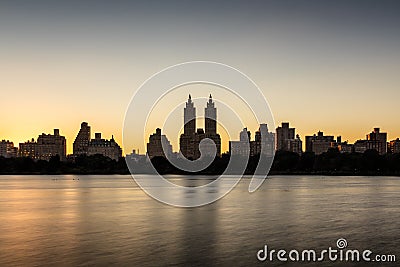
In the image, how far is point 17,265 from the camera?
1221 inches

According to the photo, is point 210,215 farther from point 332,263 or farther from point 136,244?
point 332,263

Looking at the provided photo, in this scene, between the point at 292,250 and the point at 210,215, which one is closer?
the point at 292,250

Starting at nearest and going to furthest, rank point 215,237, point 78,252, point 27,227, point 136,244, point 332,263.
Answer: point 332,263
point 78,252
point 136,244
point 215,237
point 27,227

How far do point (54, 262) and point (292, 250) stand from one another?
550 inches

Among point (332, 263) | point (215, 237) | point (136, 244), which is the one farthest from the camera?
point (215, 237)

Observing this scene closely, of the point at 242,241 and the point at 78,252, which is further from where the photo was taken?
the point at 242,241

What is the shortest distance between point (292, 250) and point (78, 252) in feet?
42.2

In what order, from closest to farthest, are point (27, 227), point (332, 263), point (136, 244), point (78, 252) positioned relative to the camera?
point (332, 263)
point (78, 252)
point (136, 244)
point (27, 227)

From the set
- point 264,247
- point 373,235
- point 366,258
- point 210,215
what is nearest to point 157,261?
point 264,247

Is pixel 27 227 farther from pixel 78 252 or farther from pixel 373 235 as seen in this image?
pixel 373 235

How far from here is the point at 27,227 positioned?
48188 mm

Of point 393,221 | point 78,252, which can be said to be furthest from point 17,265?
point 393,221

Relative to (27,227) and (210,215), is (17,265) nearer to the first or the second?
(27,227)

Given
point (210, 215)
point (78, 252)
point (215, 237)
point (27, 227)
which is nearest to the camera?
point (78, 252)
